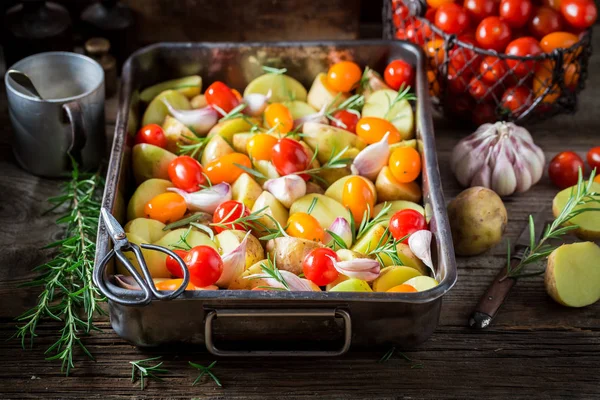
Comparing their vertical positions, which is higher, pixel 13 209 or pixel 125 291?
pixel 125 291

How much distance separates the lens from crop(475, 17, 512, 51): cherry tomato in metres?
1.70

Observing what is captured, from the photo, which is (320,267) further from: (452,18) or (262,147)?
(452,18)

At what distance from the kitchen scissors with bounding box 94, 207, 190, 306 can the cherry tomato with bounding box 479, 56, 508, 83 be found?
0.88 meters

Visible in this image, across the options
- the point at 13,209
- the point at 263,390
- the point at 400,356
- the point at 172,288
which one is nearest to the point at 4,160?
the point at 13,209

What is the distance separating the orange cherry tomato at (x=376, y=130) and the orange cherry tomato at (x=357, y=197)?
151 mm

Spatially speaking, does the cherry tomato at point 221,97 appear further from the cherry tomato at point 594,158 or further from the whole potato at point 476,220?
the cherry tomato at point 594,158

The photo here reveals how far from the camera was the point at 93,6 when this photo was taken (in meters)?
2.03

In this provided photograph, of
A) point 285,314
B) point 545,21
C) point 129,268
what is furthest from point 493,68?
point 129,268

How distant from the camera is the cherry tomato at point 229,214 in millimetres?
1411

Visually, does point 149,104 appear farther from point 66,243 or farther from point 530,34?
point 530,34

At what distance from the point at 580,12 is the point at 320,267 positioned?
2.89 ft

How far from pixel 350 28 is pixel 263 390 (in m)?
1.14

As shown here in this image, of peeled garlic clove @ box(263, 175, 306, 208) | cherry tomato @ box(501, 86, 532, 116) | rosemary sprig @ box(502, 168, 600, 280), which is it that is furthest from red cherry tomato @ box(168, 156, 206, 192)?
cherry tomato @ box(501, 86, 532, 116)

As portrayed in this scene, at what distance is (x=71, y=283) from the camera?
1.43 m
